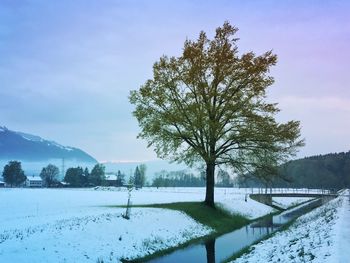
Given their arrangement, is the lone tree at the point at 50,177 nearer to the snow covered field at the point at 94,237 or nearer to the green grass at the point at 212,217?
the green grass at the point at 212,217

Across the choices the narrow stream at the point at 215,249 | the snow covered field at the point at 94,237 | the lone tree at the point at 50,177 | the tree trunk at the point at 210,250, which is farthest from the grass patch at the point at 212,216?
the lone tree at the point at 50,177

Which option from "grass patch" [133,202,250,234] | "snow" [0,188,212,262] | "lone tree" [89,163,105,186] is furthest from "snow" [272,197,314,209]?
"lone tree" [89,163,105,186]

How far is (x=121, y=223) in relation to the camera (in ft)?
76.8

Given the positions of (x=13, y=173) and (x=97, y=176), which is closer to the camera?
(x=13, y=173)

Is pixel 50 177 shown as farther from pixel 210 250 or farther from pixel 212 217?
pixel 210 250

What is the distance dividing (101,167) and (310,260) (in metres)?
184

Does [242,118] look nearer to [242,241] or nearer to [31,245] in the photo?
[242,241]

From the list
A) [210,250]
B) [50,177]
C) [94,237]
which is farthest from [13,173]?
[94,237]

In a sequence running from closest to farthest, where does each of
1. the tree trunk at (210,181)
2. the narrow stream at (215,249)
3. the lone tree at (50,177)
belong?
the narrow stream at (215,249) → the tree trunk at (210,181) → the lone tree at (50,177)

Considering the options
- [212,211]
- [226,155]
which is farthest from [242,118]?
[212,211]

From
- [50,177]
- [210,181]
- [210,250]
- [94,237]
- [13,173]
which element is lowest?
[210,250]

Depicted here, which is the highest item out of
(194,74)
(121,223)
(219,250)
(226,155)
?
(194,74)

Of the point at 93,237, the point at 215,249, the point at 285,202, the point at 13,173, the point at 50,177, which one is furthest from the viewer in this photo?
the point at 50,177

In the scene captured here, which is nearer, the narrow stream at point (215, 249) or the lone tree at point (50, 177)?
the narrow stream at point (215, 249)
